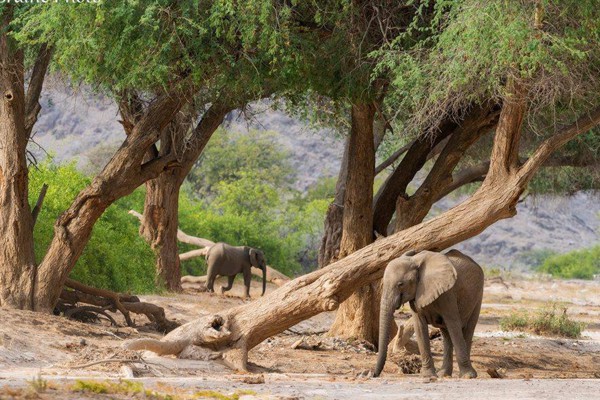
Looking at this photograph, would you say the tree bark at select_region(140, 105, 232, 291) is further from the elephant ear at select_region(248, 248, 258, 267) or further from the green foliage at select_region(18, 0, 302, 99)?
the green foliage at select_region(18, 0, 302, 99)

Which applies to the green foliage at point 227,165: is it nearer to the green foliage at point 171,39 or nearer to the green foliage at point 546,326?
the green foliage at point 546,326

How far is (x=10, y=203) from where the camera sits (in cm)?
1535

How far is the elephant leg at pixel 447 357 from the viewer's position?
12.7 m

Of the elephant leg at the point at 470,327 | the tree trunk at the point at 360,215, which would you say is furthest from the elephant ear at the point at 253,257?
the elephant leg at the point at 470,327

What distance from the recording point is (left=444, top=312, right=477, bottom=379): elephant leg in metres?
12.5

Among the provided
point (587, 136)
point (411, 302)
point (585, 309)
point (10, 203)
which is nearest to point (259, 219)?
point (585, 309)

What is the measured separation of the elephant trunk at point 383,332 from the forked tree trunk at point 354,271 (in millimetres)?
741

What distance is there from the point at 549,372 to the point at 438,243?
289 centimetres

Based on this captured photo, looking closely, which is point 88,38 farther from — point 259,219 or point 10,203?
point 259,219

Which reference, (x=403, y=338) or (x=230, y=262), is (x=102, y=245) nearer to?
(x=403, y=338)

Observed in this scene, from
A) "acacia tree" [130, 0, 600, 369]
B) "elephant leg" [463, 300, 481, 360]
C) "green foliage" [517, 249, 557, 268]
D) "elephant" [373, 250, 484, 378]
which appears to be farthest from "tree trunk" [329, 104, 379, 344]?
"green foliage" [517, 249, 557, 268]

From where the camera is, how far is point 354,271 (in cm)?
1302

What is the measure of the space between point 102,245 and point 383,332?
864 centimetres

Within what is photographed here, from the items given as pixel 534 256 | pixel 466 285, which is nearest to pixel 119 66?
pixel 466 285
